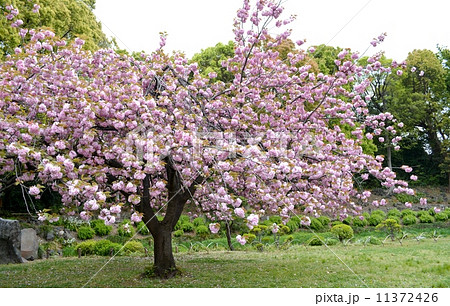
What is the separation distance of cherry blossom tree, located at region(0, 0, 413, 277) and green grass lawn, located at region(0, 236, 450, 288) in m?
0.84

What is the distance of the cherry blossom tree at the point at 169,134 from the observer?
4957 millimetres

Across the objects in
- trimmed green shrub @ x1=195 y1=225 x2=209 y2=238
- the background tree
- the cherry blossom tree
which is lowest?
trimmed green shrub @ x1=195 y1=225 x2=209 y2=238

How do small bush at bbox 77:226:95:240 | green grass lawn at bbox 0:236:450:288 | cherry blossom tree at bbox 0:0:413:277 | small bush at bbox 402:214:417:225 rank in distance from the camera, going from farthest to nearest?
small bush at bbox 402:214:417:225
small bush at bbox 77:226:95:240
green grass lawn at bbox 0:236:450:288
cherry blossom tree at bbox 0:0:413:277

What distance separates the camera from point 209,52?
74.7ft

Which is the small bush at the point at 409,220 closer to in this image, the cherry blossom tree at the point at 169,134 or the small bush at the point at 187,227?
the small bush at the point at 187,227

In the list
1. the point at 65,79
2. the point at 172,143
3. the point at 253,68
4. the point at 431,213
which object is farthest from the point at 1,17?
the point at 431,213

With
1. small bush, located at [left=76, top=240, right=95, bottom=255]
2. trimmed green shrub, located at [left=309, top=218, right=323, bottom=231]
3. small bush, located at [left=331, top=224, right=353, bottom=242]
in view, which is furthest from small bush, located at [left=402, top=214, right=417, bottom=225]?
small bush, located at [left=76, top=240, right=95, bottom=255]

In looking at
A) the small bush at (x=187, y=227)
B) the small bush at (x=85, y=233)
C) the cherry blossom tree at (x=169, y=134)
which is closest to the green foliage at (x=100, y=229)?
the small bush at (x=85, y=233)

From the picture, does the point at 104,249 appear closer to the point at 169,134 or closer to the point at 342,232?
the point at 169,134

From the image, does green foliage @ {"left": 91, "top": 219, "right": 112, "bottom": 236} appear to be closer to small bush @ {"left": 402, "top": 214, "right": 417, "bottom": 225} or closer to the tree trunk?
the tree trunk

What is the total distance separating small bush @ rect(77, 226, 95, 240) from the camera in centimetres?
1283

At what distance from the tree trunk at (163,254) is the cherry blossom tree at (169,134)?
0.06ft

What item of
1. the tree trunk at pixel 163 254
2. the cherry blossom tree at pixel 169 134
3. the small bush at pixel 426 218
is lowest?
the small bush at pixel 426 218

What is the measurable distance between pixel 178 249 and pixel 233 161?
656cm
